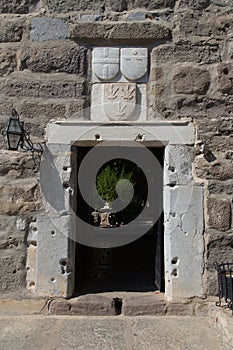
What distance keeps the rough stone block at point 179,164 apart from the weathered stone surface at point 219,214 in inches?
10.8

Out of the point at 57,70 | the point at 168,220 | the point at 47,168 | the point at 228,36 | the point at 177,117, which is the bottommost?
the point at 168,220

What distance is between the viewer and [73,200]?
2.87 meters

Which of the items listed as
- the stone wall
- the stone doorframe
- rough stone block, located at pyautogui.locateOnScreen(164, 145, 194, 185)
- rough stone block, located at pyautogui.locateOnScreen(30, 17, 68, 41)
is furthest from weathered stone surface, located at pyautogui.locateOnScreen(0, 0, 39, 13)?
rough stone block, located at pyautogui.locateOnScreen(164, 145, 194, 185)

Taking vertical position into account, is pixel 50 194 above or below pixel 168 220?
above

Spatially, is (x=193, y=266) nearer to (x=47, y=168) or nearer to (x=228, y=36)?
(x=47, y=168)

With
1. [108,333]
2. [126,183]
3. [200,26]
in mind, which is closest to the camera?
[108,333]

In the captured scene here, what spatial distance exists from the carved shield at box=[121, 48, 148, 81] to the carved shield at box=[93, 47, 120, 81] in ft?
0.19

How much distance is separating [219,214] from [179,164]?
0.50m

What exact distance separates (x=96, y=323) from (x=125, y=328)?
0.75 ft

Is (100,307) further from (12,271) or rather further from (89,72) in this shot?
(89,72)

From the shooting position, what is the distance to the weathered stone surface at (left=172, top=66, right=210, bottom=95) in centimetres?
286

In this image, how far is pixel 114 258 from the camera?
541 cm

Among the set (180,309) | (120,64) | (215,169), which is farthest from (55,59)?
(180,309)

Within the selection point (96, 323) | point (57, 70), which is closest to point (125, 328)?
point (96, 323)
